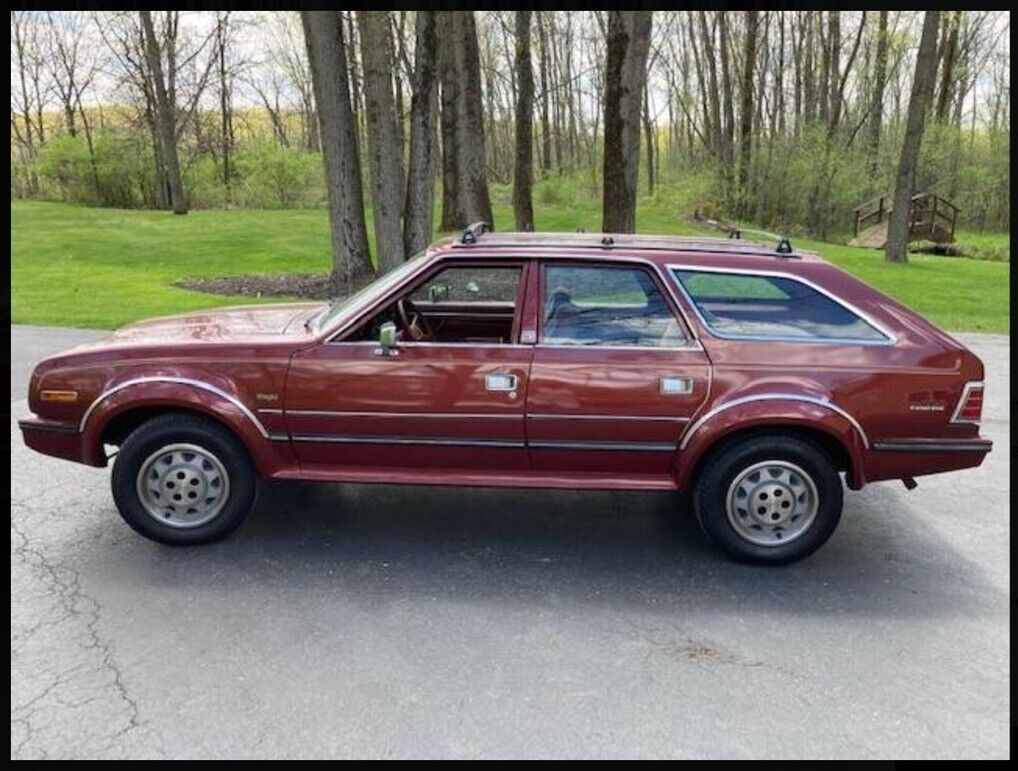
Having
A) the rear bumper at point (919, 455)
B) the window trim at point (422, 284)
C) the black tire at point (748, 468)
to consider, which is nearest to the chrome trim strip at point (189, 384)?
the window trim at point (422, 284)

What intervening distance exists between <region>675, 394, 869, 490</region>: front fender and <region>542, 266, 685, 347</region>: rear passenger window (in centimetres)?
44

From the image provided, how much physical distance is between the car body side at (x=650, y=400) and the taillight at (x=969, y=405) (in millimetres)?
36

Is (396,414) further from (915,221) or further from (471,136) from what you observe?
(915,221)

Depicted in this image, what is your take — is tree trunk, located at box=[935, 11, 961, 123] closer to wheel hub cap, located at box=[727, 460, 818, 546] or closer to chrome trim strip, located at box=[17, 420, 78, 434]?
wheel hub cap, located at box=[727, 460, 818, 546]

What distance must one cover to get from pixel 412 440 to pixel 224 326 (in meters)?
1.41

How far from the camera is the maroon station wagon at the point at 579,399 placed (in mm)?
4035

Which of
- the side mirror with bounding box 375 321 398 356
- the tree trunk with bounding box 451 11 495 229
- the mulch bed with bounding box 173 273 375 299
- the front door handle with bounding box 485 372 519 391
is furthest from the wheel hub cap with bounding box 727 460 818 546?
the tree trunk with bounding box 451 11 495 229

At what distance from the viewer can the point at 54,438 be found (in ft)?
14.0

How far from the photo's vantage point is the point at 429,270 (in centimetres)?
426

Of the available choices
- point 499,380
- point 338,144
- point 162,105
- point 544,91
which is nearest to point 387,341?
point 499,380

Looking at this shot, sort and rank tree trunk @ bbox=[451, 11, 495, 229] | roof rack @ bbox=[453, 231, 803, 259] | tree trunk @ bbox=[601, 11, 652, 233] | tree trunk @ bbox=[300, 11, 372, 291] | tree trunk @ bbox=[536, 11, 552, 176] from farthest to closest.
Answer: tree trunk @ bbox=[536, 11, 552, 176] < tree trunk @ bbox=[451, 11, 495, 229] < tree trunk @ bbox=[300, 11, 372, 291] < tree trunk @ bbox=[601, 11, 652, 233] < roof rack @ bbox=[453, 231, 803, 259]

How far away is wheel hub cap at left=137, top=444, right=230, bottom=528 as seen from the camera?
13.8 feet

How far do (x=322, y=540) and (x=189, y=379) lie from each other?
1.12m

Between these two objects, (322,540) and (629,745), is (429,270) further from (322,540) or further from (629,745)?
(629,745)
